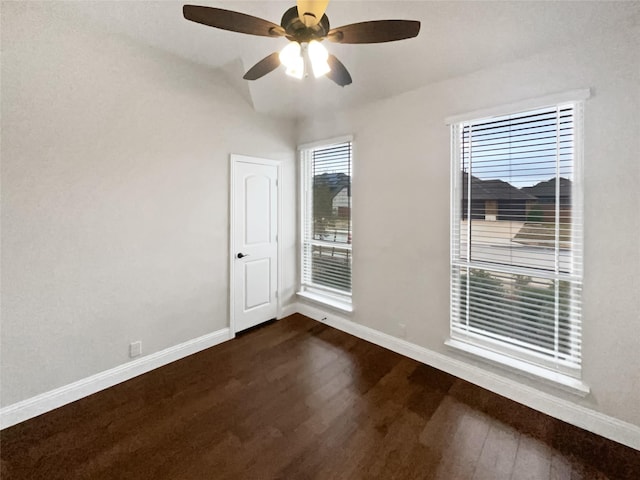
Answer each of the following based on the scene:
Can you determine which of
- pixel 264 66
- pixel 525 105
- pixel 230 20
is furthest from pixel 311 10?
pixel 525 105

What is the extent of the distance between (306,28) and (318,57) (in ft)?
0.52

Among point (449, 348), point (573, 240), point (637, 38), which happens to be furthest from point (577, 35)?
point (449, 348)

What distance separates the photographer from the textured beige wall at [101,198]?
2.01 metres

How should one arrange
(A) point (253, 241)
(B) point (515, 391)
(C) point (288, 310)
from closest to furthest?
1. (B) point (515, 391)
2. (A) point (253, 241)
3. (C) point (288, 310)

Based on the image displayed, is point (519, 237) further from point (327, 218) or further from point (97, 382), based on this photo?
point (97, 382)

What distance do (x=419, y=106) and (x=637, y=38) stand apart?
141 centimetres

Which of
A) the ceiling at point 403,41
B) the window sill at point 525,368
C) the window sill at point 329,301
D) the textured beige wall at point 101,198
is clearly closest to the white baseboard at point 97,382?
the textured beige wall at point 101,198

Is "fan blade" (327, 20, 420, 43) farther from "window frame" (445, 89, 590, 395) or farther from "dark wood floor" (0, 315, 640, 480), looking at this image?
"dark wood floor" (0, 315, 640, 480)

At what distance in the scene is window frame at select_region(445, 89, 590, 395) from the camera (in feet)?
6.57

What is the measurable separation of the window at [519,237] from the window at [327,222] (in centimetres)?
130

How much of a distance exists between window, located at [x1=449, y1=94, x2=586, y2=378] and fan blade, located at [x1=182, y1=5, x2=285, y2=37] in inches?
72.3

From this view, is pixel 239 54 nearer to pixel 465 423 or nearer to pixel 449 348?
pixel 449 348

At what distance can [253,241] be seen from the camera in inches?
139

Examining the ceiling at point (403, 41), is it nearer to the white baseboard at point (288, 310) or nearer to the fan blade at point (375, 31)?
the fan blade at point (375, 31)
